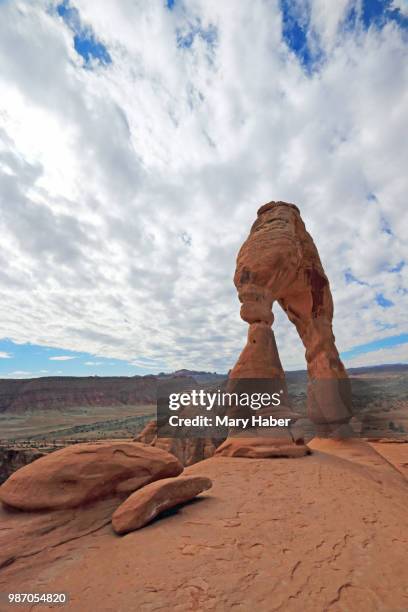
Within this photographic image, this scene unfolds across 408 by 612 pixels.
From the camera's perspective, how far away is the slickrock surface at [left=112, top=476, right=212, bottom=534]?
4.28m

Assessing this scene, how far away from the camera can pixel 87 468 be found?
493cm

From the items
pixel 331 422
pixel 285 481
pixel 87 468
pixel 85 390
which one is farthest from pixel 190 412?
pixel 85 390

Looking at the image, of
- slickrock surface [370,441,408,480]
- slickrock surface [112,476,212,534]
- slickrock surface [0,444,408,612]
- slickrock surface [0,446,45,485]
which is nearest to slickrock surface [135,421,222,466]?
slickrock surface [0,446,45,485]

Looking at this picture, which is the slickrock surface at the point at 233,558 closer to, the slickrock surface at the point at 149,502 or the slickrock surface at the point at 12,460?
the slickrock surface at the point at 149,502

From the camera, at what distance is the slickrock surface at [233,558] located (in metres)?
2.98

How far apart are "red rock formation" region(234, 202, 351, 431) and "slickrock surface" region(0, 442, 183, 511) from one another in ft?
20.3

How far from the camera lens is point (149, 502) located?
444 cm

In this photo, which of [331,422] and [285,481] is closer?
[285,481]

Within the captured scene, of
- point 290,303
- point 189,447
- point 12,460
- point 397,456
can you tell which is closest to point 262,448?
point 397,456

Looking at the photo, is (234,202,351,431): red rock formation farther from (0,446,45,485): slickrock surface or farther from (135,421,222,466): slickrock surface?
(0,446,45,485): slickrock surface

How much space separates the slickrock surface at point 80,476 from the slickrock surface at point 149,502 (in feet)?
1.89

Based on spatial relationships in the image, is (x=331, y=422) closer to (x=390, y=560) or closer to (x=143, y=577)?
(x=390, y=560)

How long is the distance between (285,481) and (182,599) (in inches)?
164

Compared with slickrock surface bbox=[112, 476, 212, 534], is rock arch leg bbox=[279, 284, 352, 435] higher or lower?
higher
